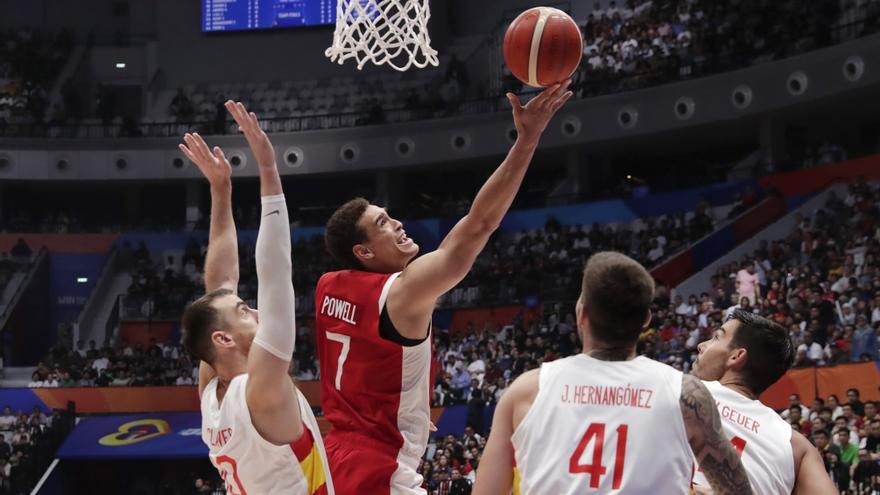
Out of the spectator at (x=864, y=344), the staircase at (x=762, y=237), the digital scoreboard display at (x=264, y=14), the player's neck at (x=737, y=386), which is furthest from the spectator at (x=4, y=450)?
the player's neck at (x=737, y=386)

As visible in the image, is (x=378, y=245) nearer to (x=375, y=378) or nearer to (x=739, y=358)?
(x=375, y=378)

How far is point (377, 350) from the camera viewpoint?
13.6 ft

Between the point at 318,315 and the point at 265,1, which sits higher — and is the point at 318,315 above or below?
below

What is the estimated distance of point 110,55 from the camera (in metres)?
31.5

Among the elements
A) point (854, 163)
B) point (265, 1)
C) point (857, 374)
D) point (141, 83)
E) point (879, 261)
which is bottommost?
point (857, 374)

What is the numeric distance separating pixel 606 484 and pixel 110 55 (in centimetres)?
3070

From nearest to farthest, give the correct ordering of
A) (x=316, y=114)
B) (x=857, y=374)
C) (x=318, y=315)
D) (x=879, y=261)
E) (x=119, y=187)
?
(x=318, y=315) → (x=857, y=374) → (x=879, y=261) → (x=316, y=114) → (x=119, y=187)

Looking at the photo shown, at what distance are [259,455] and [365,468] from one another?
0.56 meters

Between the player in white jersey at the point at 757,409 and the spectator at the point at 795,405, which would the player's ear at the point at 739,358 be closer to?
the player in white jersey at the point at 757,409

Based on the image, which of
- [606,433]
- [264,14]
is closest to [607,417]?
[606,433]

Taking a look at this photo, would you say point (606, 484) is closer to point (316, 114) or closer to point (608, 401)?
point (608, 401)

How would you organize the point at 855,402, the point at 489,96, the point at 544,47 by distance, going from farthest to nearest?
the point at 489,96 → the point at 855,402 → the point at 544,47

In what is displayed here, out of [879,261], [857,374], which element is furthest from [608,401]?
[879,261]

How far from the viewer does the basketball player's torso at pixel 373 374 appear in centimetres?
415
